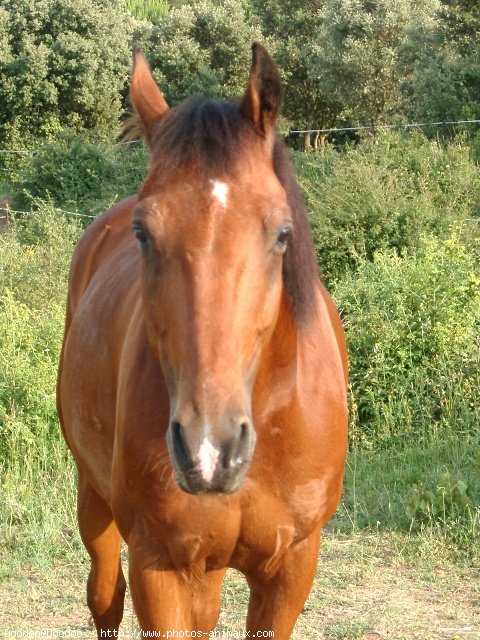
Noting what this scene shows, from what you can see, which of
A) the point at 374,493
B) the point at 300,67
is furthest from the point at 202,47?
the point at 374,493

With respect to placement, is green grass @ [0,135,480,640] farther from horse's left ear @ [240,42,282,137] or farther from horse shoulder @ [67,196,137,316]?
horse's left ear @ [240,42,282,137]

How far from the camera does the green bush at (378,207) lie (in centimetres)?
1248

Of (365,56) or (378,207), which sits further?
(365,56)

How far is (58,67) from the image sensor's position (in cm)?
3150

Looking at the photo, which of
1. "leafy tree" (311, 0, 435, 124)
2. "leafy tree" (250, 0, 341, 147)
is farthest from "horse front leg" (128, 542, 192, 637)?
"leafy tree" (250, 0, 341, 147)

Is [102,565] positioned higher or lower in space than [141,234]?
lower

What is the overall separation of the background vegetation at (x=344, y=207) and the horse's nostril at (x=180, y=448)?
3107mm

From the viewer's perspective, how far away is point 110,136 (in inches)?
1203

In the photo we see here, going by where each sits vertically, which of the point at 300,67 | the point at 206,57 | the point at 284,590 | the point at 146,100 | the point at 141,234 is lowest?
the point at 284,590

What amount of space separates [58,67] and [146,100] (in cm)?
3082

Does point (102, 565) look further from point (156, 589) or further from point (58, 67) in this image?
point (58, 67)

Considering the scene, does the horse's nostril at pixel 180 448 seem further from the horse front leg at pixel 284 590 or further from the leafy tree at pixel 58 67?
the leafy tree at pixel 58 67

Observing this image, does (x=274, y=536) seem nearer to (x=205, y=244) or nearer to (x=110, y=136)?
(x=205, y=244)

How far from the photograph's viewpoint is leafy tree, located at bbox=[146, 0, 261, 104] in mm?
32250
